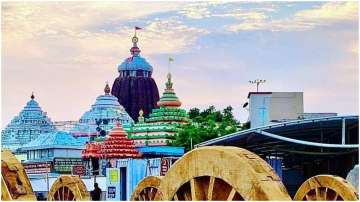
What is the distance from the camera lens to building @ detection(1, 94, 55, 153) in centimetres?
3334

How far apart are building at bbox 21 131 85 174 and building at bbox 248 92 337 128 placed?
887cm

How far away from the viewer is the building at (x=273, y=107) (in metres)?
19.3

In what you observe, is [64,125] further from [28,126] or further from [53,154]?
[53,154]

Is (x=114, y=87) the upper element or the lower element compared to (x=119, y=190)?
upper

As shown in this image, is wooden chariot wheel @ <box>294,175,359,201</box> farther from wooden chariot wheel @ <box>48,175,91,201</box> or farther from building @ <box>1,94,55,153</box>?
building @ <box>1,94,55,153</box>

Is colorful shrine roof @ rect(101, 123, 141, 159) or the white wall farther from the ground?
the white wall

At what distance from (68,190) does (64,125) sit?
1063 inches

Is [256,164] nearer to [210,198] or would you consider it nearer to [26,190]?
[210,198]

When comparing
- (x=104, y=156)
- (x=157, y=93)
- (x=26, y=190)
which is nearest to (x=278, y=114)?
(x=104, y=156)

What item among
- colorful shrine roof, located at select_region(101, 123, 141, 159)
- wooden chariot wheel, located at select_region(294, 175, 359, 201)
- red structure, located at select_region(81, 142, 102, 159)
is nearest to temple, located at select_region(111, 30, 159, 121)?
red structure, located at select_region(81, 142, 102, 159)

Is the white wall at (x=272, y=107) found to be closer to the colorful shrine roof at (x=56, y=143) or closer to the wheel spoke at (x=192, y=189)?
the colorful shrine roof at (x=56, y=143)

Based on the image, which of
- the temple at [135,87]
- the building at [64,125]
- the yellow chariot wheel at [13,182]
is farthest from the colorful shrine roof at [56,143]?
the yellow chariot wheel at [13,182]

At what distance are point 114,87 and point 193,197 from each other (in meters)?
34.6

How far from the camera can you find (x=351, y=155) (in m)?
15.8
